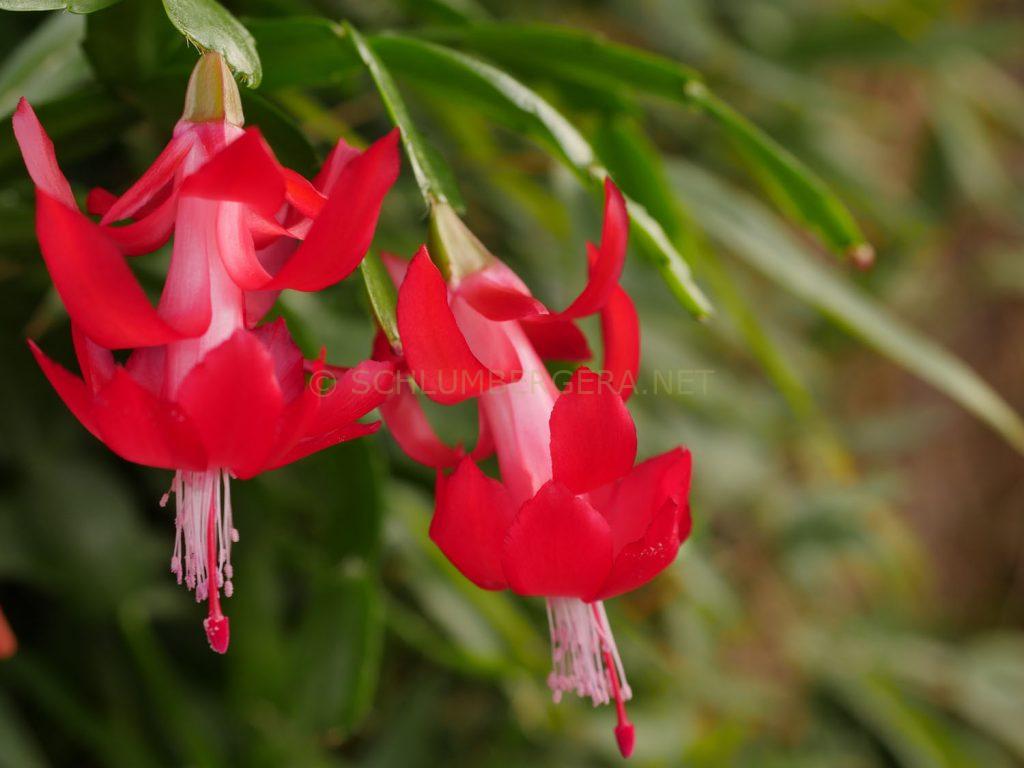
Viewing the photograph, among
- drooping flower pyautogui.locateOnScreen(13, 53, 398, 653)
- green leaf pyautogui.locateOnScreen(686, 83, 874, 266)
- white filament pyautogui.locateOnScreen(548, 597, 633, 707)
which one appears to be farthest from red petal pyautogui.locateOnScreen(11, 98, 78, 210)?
green leaf pyautogui.locateOnScreen(686, 83, 874, 266)

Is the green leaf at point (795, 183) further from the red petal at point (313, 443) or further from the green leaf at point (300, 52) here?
the red petal at point (313, 443)

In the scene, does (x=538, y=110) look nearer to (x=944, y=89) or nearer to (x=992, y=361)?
(x=944, y=89)

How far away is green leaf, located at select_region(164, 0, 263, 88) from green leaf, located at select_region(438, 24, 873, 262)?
0.62 feet

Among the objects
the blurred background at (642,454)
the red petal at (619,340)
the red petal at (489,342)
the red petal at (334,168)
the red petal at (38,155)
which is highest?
the red petal at (38,155)

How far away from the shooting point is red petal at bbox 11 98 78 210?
289mm

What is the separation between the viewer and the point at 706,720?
112cm

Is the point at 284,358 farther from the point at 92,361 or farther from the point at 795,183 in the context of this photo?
the point at 795,183

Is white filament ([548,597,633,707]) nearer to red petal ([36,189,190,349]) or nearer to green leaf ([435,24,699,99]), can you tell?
red petal ([36,189,190,349])

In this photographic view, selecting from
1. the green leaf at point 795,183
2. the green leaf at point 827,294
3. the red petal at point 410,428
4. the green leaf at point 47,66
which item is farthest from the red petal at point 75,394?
the green leaf at point 827,294

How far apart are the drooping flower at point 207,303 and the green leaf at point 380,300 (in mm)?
18

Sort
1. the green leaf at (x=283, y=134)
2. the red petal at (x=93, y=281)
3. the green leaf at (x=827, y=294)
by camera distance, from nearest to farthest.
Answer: the red petal at (x=93, y=281), the green leaf at (x=283, y=134), the green leaf at (x=827, y=294)

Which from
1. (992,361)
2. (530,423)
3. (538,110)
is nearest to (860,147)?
(992,361)

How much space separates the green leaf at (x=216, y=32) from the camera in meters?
0.32

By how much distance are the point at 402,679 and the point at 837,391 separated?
3.59ft
